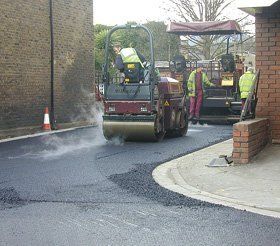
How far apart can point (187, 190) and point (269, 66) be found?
143 inches

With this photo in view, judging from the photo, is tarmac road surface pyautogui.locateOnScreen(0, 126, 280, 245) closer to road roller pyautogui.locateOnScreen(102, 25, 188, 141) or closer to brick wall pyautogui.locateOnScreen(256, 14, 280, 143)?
road roller pyautogui.locateOnScreen(102, 25, 188, 141)

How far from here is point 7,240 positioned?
497 cm

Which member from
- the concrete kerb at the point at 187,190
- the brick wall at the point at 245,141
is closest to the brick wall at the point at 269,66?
the brick wall at the point at 245,141

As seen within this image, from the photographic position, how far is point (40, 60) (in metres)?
16.9

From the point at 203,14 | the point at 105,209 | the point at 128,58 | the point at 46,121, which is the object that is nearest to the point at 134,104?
the point at 128,58

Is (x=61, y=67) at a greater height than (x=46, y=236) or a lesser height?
greater

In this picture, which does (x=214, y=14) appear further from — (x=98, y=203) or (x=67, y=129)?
(x=98, y=203)

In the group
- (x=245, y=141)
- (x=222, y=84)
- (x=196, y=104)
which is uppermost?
(x=222, y=84)

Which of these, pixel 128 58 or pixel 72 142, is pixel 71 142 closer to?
pixel 72 142

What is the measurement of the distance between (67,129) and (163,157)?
7606mm

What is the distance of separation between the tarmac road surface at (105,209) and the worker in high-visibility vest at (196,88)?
6.32 metres

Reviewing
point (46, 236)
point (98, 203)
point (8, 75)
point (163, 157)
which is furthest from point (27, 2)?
point (46, 236)

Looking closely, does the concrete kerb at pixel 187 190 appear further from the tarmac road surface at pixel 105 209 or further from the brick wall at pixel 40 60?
the brick wall at pixel 40 60

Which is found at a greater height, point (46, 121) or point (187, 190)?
point (46, 121)
